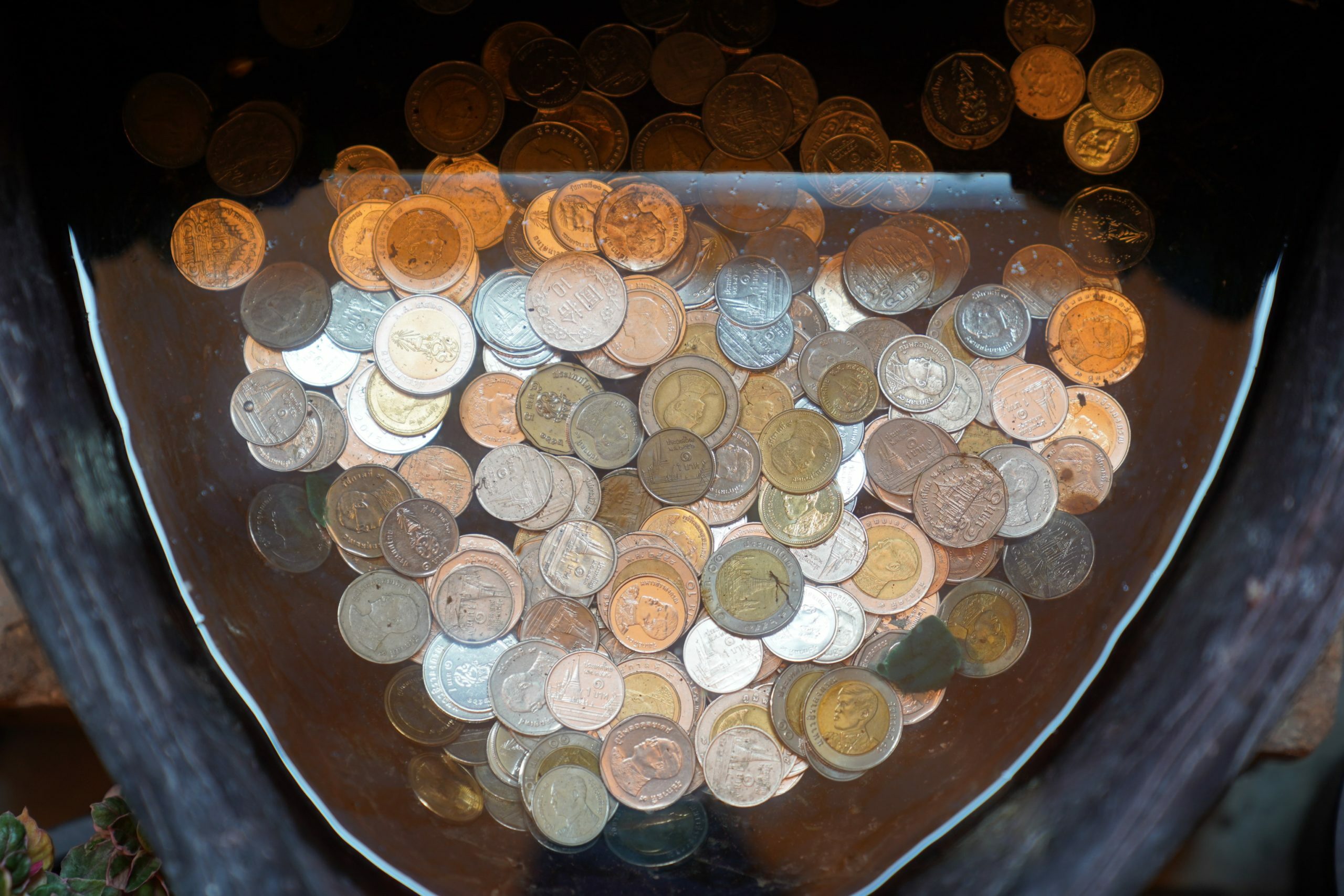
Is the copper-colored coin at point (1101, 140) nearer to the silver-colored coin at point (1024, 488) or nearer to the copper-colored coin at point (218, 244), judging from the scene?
the silver-colored coin at point (1024, 488)

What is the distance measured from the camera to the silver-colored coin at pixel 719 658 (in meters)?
1.07

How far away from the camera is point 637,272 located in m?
1.08

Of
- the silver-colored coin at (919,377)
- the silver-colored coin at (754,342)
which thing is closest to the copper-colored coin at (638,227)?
Result: the silver-colored coin at (754,342)

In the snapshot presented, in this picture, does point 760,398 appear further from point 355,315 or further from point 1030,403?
point 355,315

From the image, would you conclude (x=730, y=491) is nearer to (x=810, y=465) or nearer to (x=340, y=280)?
(x=810, y=465)

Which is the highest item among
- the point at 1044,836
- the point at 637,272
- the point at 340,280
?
the point at 637,272

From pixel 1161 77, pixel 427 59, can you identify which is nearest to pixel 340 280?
pixel 427 59

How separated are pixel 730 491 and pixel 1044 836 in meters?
0.52

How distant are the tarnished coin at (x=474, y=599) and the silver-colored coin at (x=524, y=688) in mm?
39

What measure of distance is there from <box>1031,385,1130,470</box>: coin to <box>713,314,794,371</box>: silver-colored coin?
1.19 ft

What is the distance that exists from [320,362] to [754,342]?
1.89 ft

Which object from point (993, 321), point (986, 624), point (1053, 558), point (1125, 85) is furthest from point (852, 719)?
point (1125, 85)

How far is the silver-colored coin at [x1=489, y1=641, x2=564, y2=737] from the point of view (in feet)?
3.43

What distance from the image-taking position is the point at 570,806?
40.1 inches
